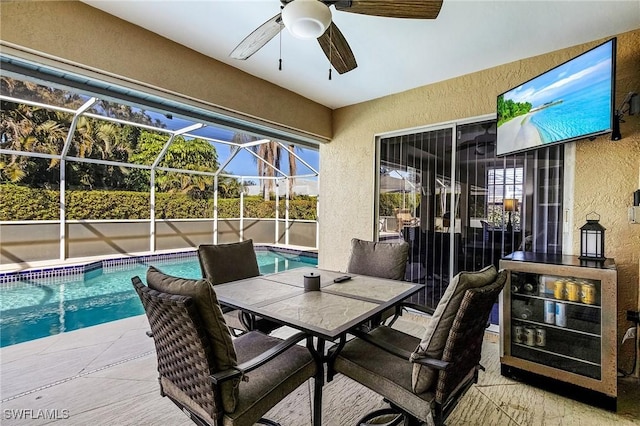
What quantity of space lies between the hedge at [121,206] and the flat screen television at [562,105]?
21.8 ft

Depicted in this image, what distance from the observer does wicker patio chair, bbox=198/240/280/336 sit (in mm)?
2377

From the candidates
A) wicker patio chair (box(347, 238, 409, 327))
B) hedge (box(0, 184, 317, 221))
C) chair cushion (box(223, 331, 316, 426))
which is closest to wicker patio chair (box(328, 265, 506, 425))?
chair cushion (box(223, 331, 316, 426))

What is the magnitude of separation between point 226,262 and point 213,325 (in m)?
1.46

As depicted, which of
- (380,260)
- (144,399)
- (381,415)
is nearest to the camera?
(381,415)

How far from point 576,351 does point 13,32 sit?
14.7ft

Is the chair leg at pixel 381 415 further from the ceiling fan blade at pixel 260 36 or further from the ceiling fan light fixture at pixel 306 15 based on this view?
the ceiling fan blade at pixel 260 36

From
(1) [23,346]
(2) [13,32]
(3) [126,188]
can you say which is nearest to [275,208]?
(3) [126,188]

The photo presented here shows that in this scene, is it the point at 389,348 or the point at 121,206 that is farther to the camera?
the point at 121,206

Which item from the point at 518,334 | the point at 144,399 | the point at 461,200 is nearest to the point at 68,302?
the point at 144,399

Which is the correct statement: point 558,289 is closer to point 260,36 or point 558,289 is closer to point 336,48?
point 336,48

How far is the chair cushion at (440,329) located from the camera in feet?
4.32

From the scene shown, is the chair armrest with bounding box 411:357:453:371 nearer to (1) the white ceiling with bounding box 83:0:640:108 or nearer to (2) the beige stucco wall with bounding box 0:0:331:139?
(1) the white ceiling with bounding box 83:0:640:108

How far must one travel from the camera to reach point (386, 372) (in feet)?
5.07

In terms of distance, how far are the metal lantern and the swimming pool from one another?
5.55 m
